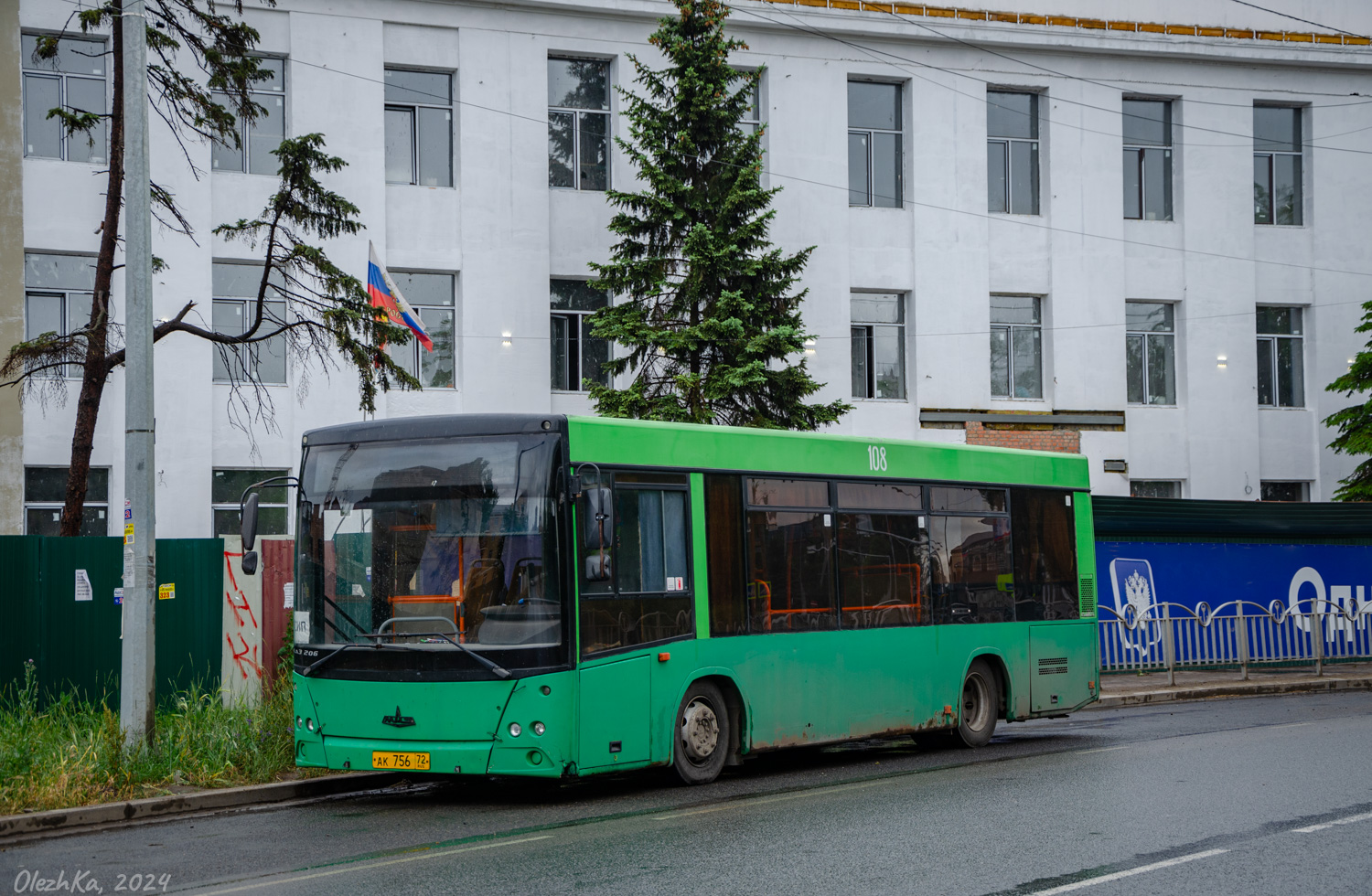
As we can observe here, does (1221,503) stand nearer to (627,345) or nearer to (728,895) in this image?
(627,345)

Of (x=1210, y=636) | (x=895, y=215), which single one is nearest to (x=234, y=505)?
(x=895, y=215)

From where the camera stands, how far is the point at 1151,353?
109 ft

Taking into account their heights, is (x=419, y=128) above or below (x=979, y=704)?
above

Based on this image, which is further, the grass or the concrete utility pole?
the concrete utility pole

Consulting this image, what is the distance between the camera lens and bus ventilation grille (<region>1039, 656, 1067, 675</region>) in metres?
16.0

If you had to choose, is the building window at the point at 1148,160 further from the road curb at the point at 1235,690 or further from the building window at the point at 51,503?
the building window at the point at 51,503

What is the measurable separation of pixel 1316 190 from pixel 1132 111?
4.93 m

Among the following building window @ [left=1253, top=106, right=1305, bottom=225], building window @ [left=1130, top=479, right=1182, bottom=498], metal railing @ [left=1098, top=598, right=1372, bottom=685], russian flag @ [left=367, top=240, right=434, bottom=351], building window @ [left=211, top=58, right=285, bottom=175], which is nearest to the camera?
russian flag @ [left=367, top=240, right=434, bottom=351]

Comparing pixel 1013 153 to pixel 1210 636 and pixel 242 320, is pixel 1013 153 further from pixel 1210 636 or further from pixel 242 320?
pixel 242 320

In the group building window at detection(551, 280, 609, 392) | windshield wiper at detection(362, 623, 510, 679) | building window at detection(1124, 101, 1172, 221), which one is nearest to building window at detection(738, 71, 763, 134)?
building window at detection(551, 280, 609, 392)

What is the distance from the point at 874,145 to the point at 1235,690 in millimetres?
14098

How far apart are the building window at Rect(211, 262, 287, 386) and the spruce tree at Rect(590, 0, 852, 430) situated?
5952 mm

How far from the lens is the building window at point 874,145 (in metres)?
31.1

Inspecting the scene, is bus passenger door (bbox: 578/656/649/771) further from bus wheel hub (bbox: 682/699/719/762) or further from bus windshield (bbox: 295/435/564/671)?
bus wheel hub (bbox: 682/699/719/762)
